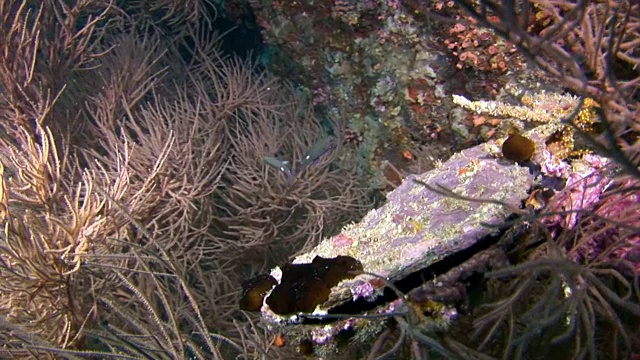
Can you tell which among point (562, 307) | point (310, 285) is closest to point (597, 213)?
point (562, 307)

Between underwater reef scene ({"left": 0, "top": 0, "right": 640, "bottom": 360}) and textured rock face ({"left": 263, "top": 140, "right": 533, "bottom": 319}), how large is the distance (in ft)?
0.04

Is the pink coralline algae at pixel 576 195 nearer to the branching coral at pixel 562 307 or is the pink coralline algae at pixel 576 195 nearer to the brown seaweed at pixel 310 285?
the branching coral at pixel 562 307

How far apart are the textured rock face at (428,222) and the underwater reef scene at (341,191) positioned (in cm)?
1

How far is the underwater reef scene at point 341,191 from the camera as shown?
184 centimetres

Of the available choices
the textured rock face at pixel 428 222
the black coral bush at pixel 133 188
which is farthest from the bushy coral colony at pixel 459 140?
the black coral bush at pixel 133 188

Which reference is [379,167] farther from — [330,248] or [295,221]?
[330,248]

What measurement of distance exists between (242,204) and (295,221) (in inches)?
20.5

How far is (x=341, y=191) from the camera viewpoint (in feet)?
13.4

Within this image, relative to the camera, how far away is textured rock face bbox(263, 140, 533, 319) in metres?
1.93

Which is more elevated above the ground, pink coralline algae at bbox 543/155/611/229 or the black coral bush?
pink coralline algae at bbox 543/155/611/229

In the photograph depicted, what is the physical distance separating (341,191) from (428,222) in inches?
77.7

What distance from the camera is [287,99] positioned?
15.6 ft

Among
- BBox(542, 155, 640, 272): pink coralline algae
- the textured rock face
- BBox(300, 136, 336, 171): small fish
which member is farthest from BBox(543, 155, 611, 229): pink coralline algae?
BBox(300, 136, 336, 171): small fish

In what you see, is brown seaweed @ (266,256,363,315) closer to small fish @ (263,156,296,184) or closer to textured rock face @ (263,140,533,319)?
textured rock face @ (263,140,533,319)
